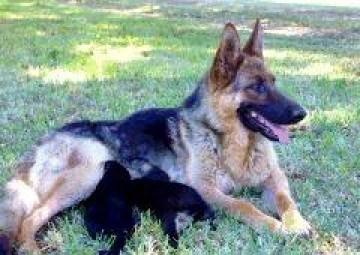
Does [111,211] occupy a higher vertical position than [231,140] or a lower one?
lower

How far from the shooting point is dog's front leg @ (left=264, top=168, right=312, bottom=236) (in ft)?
16.1

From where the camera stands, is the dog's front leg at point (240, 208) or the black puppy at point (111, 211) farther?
the dog's front leg at point (240, 208)

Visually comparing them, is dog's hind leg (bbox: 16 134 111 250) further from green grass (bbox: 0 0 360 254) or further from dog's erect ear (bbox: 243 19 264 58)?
dog's erect ear (bbox: 243 19 264 58)

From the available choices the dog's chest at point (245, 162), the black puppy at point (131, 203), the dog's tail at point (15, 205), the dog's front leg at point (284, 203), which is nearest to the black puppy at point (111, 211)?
the black puppy at point (131, 203)

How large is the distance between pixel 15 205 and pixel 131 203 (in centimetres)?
81

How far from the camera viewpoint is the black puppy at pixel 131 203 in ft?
15.7

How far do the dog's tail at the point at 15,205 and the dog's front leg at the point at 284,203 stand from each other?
5.68 feet

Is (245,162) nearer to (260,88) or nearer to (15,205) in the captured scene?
(260,88)

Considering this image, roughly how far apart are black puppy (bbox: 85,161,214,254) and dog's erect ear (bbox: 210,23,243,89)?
95 cm

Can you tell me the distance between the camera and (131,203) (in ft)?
16.7

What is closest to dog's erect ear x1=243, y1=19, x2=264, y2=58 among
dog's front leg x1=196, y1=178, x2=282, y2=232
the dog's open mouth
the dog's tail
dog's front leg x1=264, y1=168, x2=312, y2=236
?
the dog's open mouth

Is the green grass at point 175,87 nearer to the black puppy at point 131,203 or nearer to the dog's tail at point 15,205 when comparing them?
the black puppy at point 131,203

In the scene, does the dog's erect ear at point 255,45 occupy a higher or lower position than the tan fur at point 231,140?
higher

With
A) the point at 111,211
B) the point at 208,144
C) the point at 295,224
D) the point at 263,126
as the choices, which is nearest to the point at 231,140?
the point at 208,144
